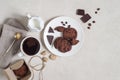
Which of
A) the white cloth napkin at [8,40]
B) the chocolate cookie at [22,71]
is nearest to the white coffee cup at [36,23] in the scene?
the white cloth napkin at [8,40]

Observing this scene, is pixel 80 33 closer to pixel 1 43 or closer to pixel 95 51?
pixel 95 51

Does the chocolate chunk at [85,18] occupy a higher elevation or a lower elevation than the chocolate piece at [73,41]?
higher

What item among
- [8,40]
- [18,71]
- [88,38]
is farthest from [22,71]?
[88,38]

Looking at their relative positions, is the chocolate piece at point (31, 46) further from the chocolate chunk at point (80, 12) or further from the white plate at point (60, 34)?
the chocolate chunk at point (80, 12)

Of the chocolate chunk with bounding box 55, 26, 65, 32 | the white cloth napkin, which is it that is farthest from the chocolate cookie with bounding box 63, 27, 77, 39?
the white cloth napkin

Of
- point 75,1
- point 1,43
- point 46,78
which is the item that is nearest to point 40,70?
point 46,78
